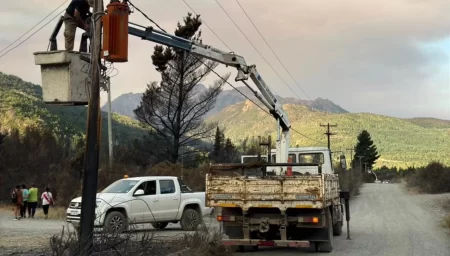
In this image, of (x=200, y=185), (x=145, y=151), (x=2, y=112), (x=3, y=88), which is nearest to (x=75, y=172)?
(x=145, y=151)

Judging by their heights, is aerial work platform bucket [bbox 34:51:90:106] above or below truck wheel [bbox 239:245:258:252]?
above

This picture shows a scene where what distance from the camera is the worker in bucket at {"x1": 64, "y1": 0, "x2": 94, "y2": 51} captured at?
395 inches

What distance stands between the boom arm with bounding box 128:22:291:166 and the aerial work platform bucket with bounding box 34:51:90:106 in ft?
19.4

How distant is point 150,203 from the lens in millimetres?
18766

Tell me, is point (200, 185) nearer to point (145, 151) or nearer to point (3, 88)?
point (145, 151)

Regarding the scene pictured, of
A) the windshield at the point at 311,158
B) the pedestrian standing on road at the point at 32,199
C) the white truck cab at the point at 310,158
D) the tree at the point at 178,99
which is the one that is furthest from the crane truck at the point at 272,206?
the tree at the point at 178,99

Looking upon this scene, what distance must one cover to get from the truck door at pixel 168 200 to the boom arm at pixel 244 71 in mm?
3769

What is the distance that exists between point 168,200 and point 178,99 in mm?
19284

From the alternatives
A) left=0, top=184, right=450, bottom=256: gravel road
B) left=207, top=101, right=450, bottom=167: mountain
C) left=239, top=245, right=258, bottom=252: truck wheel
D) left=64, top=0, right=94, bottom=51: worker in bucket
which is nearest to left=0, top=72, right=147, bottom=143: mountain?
left=207, top=101, right=450, bottom=167: mountain

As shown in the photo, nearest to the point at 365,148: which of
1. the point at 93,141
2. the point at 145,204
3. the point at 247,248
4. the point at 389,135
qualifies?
the point at 389,135

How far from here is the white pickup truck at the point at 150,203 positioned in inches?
702

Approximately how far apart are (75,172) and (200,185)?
38.1ft

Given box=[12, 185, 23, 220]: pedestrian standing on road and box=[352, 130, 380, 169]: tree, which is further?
box=[352, 130, 380, 169]: tree

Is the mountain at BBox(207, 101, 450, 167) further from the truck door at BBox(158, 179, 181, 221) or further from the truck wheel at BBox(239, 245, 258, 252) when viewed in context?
the truck wheel at BBox(239, 245, 258, 252)
